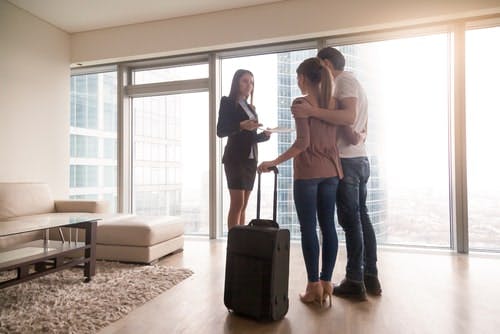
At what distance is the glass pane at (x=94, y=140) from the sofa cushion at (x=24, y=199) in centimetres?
93

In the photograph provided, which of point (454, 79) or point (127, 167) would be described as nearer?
point (454, 79)

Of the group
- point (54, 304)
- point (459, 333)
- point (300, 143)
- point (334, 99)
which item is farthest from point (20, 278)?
point (459, 333)

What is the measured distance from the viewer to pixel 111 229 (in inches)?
110

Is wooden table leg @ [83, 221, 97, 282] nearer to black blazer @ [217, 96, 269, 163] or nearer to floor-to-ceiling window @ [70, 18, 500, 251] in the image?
black blazer @ [217, 96, 269, 163]

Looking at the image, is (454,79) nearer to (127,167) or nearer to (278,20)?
(278,20)

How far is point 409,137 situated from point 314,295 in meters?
2.38

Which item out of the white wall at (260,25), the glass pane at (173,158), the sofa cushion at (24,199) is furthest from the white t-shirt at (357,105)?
the sofa cushion at (24,199)

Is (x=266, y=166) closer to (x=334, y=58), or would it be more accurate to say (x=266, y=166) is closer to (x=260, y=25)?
(x=334, y=58)

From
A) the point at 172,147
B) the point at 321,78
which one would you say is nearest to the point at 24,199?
the point at 172,147

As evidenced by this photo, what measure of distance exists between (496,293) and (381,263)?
0.87 meters

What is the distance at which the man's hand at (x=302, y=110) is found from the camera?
1697mm

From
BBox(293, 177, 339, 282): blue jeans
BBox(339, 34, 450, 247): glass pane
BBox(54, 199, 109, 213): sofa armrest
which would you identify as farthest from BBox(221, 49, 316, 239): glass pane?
BBox(293, 177, 339, 282): blue jeans

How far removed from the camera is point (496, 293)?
2.06 m

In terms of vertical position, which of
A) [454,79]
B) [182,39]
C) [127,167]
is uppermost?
[182,39]
